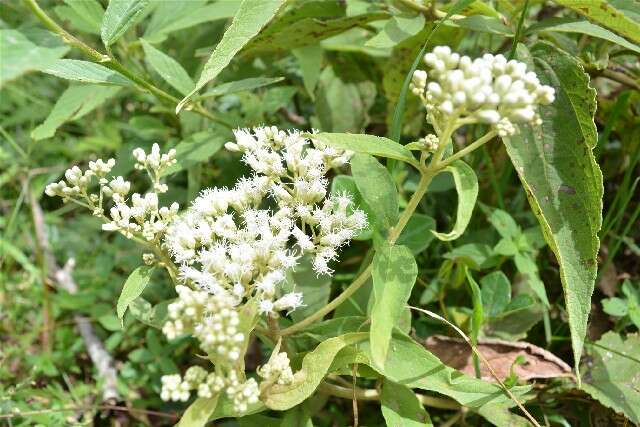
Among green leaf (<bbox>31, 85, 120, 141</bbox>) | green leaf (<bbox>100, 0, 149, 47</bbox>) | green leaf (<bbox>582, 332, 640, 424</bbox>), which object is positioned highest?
green leaf (<bbox>100, 0, 149, 47</bbox>)

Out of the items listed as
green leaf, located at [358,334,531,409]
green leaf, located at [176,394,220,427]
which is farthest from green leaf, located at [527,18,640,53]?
green leaf, located at [176,394,220,427]

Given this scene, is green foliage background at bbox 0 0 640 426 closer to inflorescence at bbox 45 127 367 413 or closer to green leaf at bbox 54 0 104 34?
green leaf at bbox 54 0 104 34

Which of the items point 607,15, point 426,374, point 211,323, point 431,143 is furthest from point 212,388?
point 607,15

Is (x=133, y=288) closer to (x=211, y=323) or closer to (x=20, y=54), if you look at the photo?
(x=211, y=323)

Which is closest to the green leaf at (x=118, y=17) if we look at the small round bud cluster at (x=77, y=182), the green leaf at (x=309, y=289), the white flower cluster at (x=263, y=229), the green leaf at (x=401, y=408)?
the small round bud cluster at (x=77, y=182)

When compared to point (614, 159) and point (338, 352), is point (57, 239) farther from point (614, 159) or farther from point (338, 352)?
point (614, 159)

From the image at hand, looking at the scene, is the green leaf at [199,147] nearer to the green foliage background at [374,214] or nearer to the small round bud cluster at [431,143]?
the green foliage background at [374,214]

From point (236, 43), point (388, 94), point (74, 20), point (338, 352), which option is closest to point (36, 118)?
point (74, 20)
